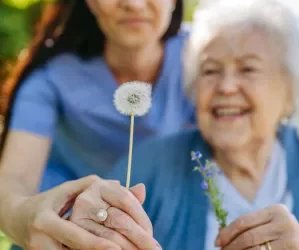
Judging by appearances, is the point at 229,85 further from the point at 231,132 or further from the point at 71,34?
the point at 71,34

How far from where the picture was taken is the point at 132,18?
1554 millimetres

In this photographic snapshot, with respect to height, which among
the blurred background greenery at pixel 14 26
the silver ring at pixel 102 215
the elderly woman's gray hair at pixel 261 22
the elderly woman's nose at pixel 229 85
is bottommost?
the silver ring at pixel 102 215

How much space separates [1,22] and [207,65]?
3123 mm

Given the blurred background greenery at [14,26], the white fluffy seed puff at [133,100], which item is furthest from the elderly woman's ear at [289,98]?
the blurred background greenery at [14,26]

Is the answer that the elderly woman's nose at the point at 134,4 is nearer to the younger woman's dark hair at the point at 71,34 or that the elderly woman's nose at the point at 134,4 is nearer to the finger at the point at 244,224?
the younger woman's dark hair at the point at 71,34

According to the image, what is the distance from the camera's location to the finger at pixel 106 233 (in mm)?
1021

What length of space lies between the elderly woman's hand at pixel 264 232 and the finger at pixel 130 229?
21cm

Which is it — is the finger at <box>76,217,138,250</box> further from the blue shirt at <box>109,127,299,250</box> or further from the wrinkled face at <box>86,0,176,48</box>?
the wrinkled face at <box>86,0,176,48</box>

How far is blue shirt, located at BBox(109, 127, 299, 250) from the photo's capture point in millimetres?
1399

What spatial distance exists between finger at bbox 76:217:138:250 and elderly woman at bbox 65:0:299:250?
0.37 m

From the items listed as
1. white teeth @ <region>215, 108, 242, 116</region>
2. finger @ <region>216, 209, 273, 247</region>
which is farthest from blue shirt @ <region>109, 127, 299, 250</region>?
finger @ <region>216, 209, 273, 247</region>

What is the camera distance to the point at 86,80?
1.74 m

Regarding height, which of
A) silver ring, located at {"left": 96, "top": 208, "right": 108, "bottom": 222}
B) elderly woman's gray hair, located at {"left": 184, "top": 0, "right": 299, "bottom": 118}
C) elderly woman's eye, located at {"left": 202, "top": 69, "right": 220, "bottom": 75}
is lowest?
silver ring, located at {"left": 96, "top": 208, "right": 108, "bottom": 222}

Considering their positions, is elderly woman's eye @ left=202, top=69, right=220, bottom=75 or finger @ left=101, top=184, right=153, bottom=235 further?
elderly woman's eye @ left=202, top=69, right=220, bottom=75
